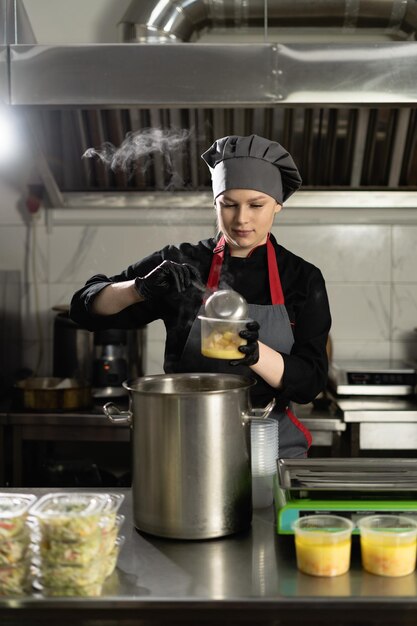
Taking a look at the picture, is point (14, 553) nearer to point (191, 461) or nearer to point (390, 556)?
point (191, 461)

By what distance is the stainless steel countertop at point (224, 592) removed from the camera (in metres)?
1.38

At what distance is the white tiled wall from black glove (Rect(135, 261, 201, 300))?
6.84ft

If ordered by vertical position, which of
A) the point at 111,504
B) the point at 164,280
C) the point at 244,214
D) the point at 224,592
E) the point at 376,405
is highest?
the point at 244,214

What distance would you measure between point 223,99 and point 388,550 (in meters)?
2.29

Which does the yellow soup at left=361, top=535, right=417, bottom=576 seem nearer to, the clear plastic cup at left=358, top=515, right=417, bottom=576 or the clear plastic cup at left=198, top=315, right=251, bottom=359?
the clear plastic cup at left=358, top=515, right=417, bottom=576

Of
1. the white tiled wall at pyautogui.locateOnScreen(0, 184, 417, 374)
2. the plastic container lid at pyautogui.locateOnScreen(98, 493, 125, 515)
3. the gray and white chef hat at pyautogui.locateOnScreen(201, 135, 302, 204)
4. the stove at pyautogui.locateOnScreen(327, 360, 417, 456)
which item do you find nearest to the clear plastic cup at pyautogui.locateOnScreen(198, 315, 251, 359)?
the plastic container lid at pyautogui.locateOnScreen(98, 493, 125, 515)

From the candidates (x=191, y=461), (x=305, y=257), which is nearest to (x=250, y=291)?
(x=191, y=461)

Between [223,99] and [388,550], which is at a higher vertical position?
[223,99]

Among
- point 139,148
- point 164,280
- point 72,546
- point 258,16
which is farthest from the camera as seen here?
point 139,148

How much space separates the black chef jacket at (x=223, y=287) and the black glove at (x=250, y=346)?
42 cm

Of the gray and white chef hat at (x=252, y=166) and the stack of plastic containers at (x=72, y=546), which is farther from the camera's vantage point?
the gray and white chef hat at (x=252, y=166)

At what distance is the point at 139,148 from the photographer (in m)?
4.02

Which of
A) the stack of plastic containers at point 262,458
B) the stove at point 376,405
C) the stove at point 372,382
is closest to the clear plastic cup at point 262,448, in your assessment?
the stack of plastic containers at point 262,458

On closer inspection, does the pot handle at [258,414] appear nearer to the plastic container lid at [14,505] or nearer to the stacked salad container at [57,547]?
the stacked salad container at [57,547]
